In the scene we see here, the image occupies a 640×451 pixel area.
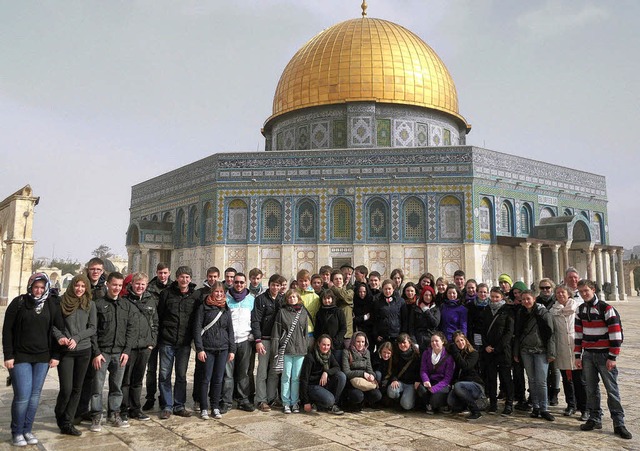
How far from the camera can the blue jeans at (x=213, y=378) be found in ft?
17.4

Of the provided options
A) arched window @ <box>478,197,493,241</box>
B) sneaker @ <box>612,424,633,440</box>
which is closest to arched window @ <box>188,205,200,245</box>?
arched window @ <box>478,197,493,241</box>

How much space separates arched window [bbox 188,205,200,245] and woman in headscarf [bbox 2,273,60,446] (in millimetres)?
19400

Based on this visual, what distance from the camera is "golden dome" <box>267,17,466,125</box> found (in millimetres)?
24719

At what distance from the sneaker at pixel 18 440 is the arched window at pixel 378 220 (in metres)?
18.0

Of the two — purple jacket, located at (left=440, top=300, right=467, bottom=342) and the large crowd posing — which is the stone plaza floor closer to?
the large crowd posing

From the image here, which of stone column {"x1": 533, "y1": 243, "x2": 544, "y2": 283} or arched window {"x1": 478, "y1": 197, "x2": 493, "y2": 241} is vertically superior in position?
arched window {"x1": 478, "y1": 197, "x2": 493, "y2": 241}

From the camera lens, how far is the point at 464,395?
5289 millimetres

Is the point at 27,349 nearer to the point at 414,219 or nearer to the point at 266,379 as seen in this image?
the point at 266,379

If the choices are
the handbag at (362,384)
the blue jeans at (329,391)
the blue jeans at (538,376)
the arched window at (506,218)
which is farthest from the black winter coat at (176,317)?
the arched window at (506,218)

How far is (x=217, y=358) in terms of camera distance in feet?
18.0

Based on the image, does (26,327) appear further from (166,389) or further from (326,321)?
(326,321)

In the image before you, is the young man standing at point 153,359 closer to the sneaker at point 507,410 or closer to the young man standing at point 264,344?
the young man standing at point 264,344

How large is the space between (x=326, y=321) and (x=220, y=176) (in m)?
17.8

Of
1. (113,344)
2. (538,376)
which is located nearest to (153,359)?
(113,344)
